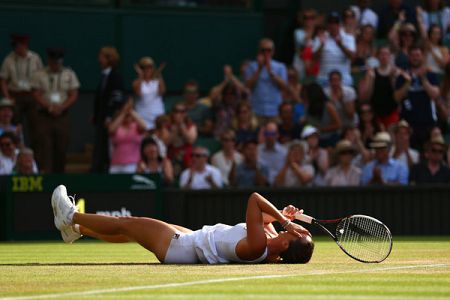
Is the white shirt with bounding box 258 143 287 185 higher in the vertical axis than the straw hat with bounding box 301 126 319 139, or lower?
lower

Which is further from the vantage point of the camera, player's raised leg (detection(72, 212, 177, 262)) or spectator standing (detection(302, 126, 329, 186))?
→ spectator standing (detection(302, 126, 329, 186))

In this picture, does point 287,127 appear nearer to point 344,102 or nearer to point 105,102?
point 344,102

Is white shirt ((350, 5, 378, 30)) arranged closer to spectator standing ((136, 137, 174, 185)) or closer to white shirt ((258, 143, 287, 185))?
white shirt ((258, 143, 287, 185))

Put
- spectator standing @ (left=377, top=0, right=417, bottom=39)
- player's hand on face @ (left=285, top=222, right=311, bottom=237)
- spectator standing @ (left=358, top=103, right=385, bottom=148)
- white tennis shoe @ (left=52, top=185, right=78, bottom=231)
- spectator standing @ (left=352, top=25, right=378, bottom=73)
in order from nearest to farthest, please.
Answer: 1. player's hand on face @ (left=285, top=222, right=311, bottom=237)
2. white tennis shoe @ (left=52, top=185, right=78, bottom=231)
3. spectator standing @ (left=358, top=103, right=385, bottom=148)
4. spectator standing @ (left=352, top=25, right=378, bottom=73)
5. spectator standing @ (left=377, top=0, right=417, bottom=39)

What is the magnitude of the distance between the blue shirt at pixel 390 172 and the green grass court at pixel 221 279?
629cm

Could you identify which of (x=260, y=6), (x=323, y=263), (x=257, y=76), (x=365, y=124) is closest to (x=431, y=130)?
(x=365, y=124)

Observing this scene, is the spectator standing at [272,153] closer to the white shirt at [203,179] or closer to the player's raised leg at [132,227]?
the white shirt at [203,179]

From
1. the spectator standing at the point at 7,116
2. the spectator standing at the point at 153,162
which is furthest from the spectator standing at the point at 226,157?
the spectator standing at the point at 7,116

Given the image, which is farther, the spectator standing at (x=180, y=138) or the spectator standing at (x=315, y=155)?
the spectator standing at (x=180, y=138)

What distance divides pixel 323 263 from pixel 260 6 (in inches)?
562

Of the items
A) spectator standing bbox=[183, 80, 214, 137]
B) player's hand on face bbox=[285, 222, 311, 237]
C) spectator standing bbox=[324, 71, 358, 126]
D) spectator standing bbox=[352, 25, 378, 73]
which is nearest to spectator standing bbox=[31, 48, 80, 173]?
spectator standing bbox=[183, 80, 214, 137]

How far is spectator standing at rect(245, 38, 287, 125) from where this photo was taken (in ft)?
71.0

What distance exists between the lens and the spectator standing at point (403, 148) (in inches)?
787

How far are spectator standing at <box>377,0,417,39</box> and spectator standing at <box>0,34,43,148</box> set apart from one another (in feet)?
22.4
